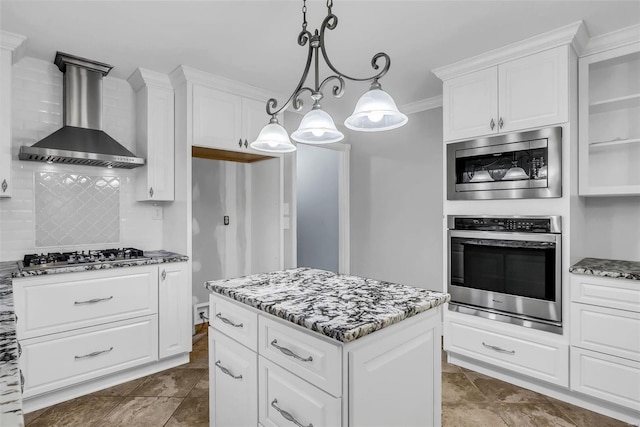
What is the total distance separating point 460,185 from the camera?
9.05 feet

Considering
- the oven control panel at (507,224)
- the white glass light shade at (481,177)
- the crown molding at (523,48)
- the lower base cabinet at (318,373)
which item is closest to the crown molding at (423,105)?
the crown molding at (523,48)

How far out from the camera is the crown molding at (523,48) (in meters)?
2.23

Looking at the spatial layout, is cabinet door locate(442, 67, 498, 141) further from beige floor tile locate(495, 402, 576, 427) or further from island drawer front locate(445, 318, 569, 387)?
beige floor tile locate(495, 402, 576, 427)

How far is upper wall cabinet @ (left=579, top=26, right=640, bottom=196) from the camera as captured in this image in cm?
232

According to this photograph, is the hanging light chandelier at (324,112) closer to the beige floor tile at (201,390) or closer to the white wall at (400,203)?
the beige floor tile at (201,390)

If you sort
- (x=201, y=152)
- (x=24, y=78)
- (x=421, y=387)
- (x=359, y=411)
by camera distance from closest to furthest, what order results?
(x=359, y=411), (x=421, y=387), (x=24, y=78), (x=201, y=152)

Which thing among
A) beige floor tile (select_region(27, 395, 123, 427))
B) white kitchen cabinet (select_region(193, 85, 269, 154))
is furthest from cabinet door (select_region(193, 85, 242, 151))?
beige floor tile (select_region(27, 395, 123, 427))

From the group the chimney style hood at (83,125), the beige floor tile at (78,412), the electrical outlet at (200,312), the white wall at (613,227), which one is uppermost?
the chimney style hood at (83,125)

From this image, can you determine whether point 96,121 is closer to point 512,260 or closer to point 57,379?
point 57,379

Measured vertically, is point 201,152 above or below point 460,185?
above

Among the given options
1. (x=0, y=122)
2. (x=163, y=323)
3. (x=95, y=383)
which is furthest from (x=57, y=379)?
(x=0, y=122)

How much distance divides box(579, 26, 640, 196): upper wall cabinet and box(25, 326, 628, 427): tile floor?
57.1 inches

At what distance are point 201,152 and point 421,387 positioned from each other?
2.84 m

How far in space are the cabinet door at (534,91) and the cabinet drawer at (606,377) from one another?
4.99ft
